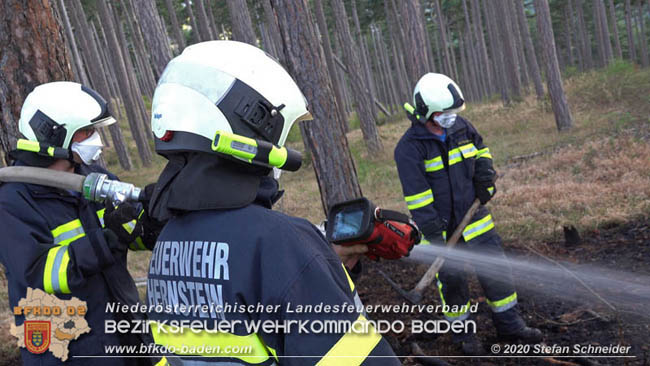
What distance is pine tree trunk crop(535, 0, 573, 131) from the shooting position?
44.8 feet

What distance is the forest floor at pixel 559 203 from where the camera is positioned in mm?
4477

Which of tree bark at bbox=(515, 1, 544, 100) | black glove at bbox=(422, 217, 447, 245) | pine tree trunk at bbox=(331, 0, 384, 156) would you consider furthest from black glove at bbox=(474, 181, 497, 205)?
tree bark at bbox=(515, 1, 544, 100)

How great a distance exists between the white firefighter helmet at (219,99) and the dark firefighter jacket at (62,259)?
1379 mm

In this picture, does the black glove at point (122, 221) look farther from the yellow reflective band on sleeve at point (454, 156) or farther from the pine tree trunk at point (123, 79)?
the pine tree trunk at point (123, 79)

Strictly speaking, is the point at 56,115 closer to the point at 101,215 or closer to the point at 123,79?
the point at 101,215

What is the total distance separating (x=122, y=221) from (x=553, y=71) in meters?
13.9

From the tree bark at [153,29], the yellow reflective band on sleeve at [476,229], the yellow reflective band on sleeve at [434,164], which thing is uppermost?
the tree bark at [153,29]

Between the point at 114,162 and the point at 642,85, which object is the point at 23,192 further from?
the point at 114,162

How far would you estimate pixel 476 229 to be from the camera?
4594 mm

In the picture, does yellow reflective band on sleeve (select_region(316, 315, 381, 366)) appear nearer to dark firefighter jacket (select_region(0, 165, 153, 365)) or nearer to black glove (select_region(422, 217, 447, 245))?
dark firefighter jacket (select_region(0, 165, 153, 365))

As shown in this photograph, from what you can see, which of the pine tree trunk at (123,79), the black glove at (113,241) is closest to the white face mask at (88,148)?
the black glove at (113,241)

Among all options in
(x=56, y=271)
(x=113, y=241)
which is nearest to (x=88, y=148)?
(x=113, y=241)

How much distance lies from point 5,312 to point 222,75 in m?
6.67

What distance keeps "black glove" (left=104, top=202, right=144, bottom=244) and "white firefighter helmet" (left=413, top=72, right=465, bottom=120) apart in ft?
9.46
